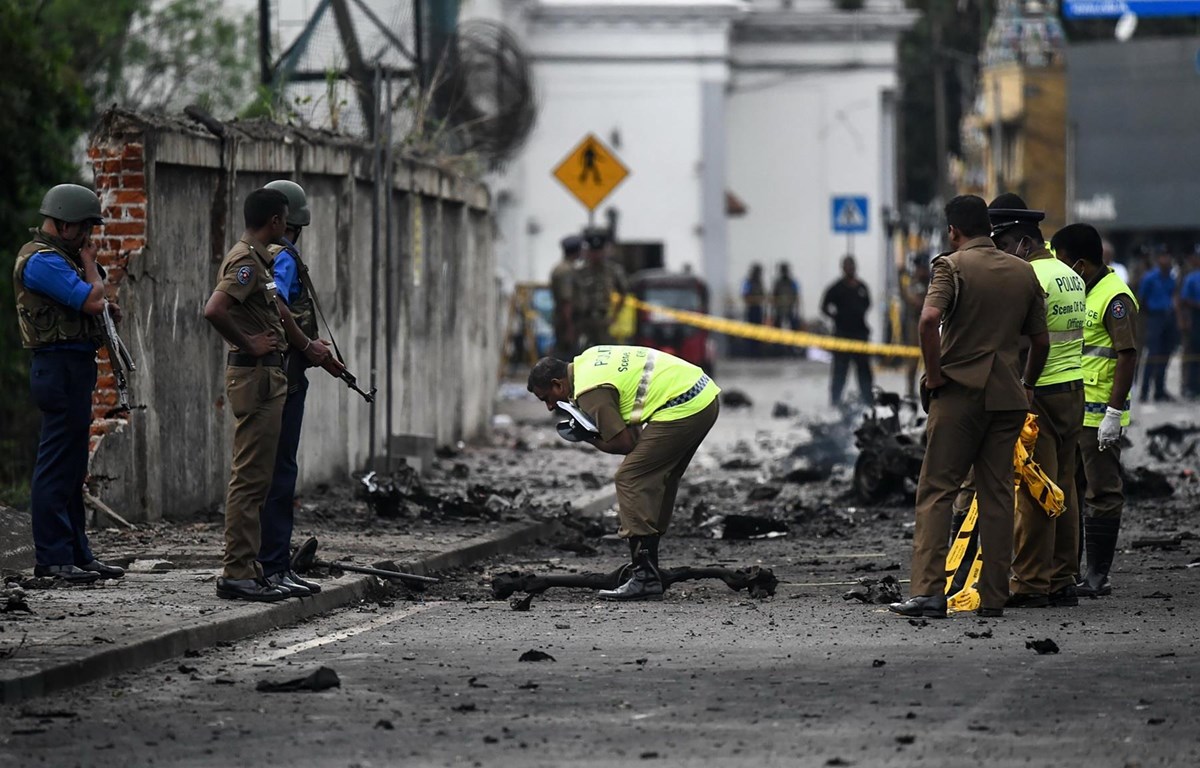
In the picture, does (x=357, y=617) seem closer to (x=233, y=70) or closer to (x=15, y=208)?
(x=15, y=208)

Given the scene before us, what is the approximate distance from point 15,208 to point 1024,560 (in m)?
13.5

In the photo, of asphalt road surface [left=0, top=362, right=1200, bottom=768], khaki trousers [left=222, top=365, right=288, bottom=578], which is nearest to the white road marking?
asphalt road surface [left=0, top=362, right=1200, bottom=768]

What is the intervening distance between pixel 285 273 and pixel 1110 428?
431 centimetres

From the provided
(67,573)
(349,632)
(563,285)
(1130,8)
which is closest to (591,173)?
(563,285)

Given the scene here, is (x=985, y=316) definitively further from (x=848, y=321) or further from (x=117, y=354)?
(x=848, y=321)

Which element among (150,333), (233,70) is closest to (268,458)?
(150,333)

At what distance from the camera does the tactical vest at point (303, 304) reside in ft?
34.0

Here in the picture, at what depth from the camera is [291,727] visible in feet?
23.6

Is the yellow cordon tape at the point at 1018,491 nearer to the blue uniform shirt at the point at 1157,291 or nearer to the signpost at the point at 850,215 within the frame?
the blue uniform shirt at the point at 1157,291

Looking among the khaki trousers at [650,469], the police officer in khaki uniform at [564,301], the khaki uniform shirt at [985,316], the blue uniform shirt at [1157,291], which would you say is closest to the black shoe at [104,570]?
the khaki trousers at [650,469]

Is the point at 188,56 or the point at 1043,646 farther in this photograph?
the point at 188,56

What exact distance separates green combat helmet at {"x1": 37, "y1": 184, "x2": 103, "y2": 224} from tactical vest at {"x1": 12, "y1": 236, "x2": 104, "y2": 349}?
18 cm

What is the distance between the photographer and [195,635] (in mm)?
9117

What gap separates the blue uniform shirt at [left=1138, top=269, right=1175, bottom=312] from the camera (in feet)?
92.7
